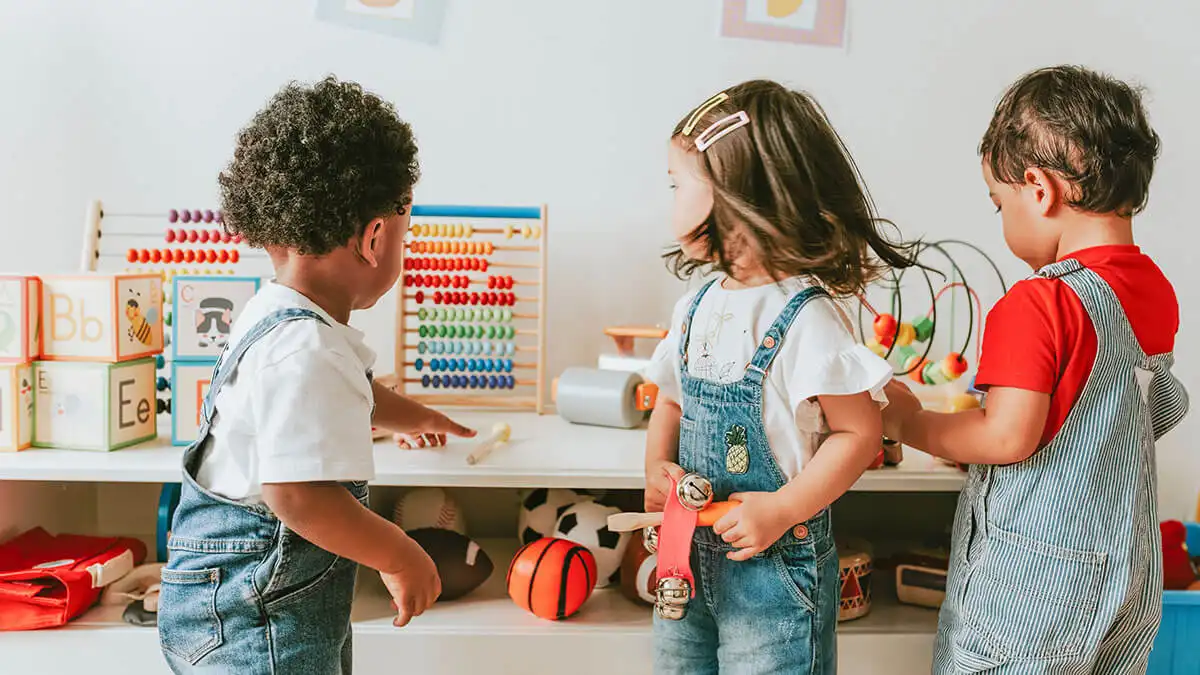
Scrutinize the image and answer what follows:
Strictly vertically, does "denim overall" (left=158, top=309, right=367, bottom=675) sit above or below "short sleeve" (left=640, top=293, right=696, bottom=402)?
below

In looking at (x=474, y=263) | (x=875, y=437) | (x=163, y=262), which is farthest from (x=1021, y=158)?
(x=163, y=262)

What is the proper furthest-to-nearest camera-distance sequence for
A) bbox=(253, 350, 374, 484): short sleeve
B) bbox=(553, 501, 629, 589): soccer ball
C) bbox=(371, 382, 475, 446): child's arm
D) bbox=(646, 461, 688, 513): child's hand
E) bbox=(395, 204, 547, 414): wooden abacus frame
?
bbox=(395, 204, 547, 414): wooden abacus frame → bbox=(553, 501, 629, 589): soccer ball → bbox=(371, 382, 475, 446): child's arm → bbox=(646, 461, 688, 513): child's hand → bbox=(253, 350, 374, 484): short sleeve

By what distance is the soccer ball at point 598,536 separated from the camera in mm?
1480

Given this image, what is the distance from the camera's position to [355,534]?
3.06ft

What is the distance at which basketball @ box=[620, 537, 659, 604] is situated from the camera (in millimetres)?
1402

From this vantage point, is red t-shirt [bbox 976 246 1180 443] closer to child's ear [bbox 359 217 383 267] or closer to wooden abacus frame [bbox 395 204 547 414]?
child's ear [bbox 359 217 383 267]

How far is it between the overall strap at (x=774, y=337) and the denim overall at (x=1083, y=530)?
0.92 feet

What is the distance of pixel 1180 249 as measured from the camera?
1.87 m

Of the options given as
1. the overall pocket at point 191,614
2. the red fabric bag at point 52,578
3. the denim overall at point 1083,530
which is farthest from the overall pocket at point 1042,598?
the red fabric bag at point 52,578

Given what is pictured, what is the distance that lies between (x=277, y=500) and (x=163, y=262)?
963 millimetres

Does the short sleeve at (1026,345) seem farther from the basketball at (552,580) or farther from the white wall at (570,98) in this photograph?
the white wall at (570,98)

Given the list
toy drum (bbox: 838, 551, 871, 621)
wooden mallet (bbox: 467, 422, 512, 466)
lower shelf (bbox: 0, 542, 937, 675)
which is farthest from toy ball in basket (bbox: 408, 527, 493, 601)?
toy drum (bbox: 838, 551, 871, 621)

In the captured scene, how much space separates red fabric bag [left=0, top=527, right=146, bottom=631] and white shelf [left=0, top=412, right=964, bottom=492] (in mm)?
139

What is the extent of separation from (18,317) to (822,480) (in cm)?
114
